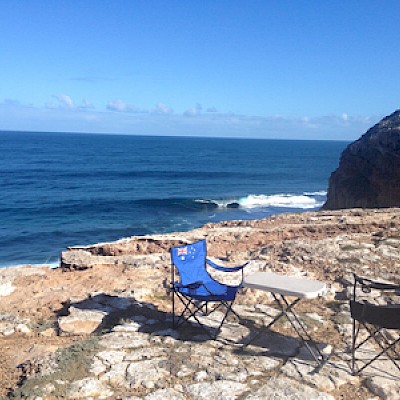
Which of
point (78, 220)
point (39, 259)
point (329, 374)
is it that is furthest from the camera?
point (78, 220)

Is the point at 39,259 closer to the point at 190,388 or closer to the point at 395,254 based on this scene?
the point at 395,254

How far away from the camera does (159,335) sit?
17.2 ft

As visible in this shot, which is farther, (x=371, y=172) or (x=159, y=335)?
(x=371, y=172)

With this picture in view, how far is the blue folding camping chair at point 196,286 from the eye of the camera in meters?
5.27

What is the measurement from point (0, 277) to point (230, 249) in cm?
467

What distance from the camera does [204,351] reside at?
4.82 meters

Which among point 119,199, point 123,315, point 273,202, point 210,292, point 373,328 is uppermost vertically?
point 210,292

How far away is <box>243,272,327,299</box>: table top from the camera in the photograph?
4578mm

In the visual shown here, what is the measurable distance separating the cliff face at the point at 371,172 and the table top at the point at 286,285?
18598 mm

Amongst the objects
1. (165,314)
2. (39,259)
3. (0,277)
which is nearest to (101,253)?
(0,277)

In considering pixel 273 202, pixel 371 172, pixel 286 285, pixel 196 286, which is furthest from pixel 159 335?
pixel 273 202

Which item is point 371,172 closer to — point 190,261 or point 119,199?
point 190,261

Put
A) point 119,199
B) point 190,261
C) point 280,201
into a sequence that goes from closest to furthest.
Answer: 1. point 190,261
2. point 119,199
3. point 280,201

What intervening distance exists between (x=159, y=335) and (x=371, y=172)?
21562 mm
